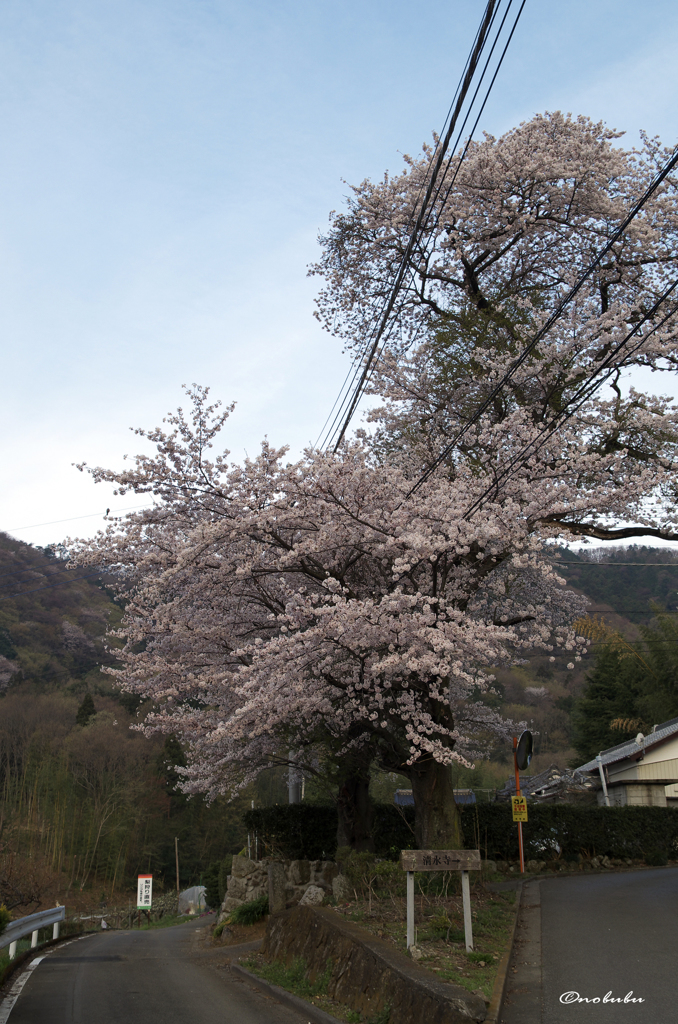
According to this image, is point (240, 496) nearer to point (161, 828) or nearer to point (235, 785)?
point (235, 785)

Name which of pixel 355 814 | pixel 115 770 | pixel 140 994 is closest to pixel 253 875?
pixel 355 814

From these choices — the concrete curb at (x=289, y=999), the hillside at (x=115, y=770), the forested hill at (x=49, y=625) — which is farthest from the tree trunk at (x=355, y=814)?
the forested hill at (x=49, y=625)

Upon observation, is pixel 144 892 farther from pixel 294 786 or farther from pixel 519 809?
pixel 519 809

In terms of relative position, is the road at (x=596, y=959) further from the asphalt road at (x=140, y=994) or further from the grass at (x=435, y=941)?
the asphalt road at (x=140, y=994)

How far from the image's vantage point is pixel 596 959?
7586 mm

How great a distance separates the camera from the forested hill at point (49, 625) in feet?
196

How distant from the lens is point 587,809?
18578 mm

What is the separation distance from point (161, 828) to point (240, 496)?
3987 cm

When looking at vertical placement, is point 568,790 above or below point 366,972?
above

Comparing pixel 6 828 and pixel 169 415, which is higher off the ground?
pixel 169 415

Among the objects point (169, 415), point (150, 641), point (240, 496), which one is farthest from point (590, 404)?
point (150, 641)

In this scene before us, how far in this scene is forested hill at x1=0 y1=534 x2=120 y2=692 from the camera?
5988cm

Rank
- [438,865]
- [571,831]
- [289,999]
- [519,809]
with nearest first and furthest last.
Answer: [438,865], [289,999], [519,809], [571,831]

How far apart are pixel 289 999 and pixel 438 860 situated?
7.59ft
